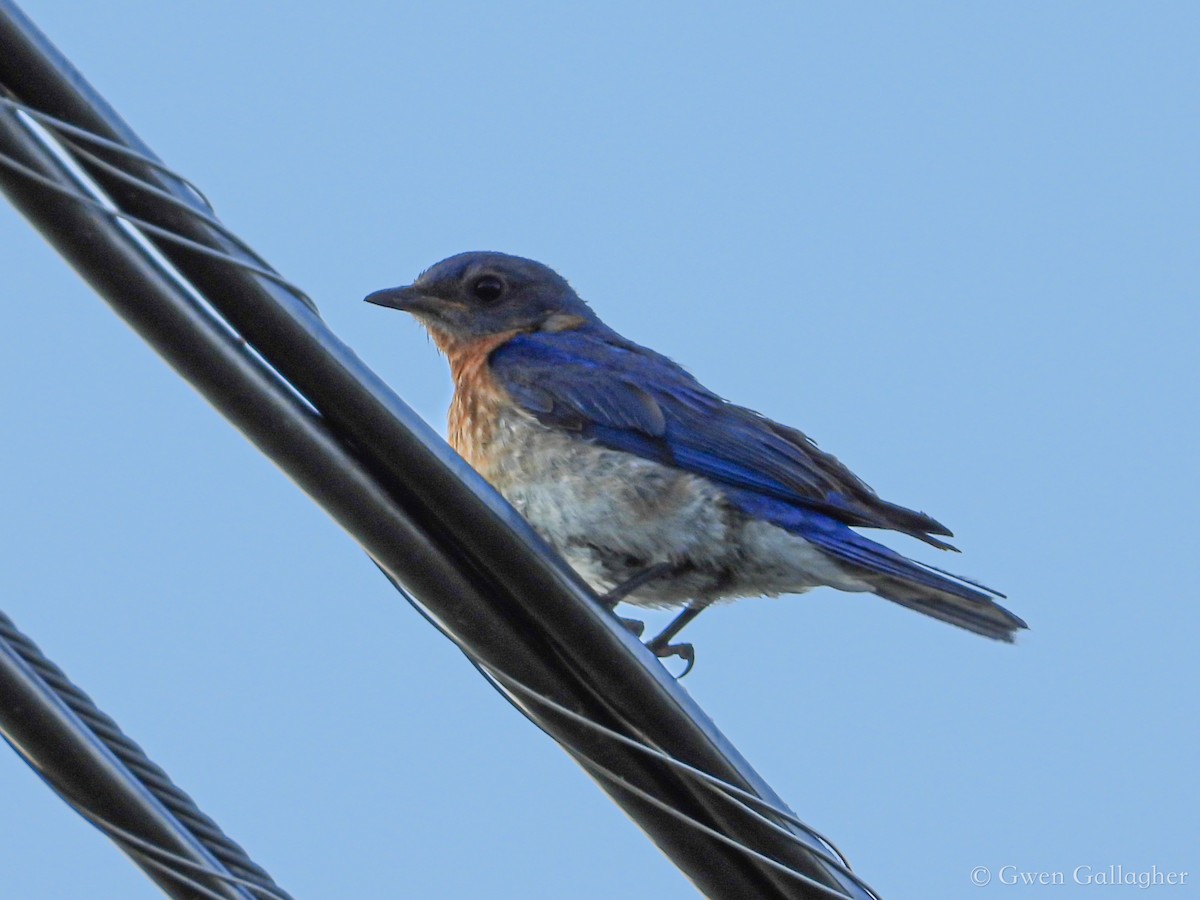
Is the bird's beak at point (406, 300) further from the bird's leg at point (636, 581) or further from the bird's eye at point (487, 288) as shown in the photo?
the bird's leg at point (636, 581)

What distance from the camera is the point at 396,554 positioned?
3.30 metres

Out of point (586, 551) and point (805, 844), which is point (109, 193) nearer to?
point (805, 844)

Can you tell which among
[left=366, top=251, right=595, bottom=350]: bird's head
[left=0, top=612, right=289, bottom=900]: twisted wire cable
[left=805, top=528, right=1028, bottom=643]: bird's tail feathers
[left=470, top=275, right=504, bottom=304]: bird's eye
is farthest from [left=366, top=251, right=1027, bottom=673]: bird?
[left=0, top=612, right=289, bottom=900]: twisted wire cable

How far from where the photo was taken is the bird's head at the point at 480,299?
742 centimetres

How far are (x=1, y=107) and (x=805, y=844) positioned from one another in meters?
2.16

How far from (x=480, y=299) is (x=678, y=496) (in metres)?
1.79

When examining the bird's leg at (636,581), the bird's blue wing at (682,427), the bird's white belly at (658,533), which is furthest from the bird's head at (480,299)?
the bird's leg at (636,581)

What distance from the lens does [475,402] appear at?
6.80 m

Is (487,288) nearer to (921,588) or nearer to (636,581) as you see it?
(636,581)

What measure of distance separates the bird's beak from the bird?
0.81 meters

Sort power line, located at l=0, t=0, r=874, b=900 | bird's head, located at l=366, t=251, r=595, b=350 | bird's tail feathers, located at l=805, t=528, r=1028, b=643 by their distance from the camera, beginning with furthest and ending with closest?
bird's head, located at l=366, t=251, r=595, b=350 → bird's tail feathers, located at l=805, t=528, r=1028, b=643 → power line, located at l=0, t=0, r=874, b=900

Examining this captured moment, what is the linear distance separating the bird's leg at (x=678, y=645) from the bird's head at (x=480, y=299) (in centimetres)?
172

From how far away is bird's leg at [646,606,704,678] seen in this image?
6.01 meters

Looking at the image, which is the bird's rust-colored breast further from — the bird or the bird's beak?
the bird's beak
